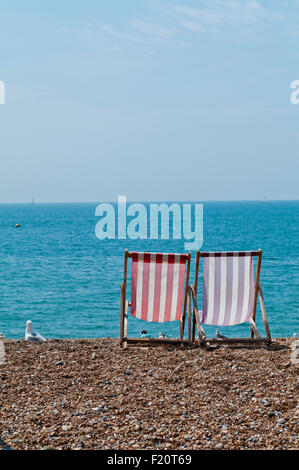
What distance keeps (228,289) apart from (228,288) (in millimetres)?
13

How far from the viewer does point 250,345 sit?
5.84 metres

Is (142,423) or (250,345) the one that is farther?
(250,345)

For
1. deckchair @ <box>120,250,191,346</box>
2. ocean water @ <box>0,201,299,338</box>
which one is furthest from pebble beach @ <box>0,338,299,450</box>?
ocean water @ <box>0,201,299,338</box>

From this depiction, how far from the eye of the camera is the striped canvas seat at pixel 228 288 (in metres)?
6.15

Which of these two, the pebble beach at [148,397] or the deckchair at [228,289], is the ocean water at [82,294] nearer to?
the deckchair at [228,289]

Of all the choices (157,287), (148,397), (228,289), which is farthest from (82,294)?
(148,397)

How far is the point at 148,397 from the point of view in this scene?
416 cm

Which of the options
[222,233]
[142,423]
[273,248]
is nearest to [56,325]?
[142,423]

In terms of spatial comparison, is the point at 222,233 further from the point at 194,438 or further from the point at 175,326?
the point at 194,438

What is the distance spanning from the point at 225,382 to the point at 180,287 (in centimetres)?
192

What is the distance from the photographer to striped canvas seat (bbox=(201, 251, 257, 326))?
20.2 ft

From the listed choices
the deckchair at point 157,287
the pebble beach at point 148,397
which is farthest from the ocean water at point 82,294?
the pebble beach at point 148,397

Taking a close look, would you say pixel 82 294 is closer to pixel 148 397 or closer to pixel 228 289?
pixel 228 289
